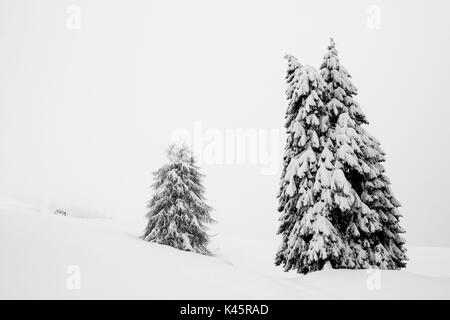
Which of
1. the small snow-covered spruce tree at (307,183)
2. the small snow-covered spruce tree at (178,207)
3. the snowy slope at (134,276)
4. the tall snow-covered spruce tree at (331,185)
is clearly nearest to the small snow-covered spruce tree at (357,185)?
the tall snow-covered spruce tree at (331,185)

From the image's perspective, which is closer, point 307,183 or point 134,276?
point 134,276

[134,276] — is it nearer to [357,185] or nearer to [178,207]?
[357,185]

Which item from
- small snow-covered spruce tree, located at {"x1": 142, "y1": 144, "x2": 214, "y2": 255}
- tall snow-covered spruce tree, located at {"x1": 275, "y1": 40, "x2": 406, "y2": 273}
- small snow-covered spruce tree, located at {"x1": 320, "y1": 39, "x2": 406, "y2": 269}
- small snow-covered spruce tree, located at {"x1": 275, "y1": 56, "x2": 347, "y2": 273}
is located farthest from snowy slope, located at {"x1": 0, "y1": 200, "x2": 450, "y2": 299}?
small snow-covered spruce tree, located at {"x1": 142, "y1": 144, "x2": 214, "y2": 255}

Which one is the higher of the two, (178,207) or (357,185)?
(357,185)

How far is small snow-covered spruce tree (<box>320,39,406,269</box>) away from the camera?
612 inches

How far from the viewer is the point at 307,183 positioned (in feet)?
51.8

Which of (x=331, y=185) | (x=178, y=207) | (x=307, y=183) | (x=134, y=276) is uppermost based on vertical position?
(x=307, y=183)

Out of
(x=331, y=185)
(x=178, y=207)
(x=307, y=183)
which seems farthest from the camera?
(x=178, y=207)

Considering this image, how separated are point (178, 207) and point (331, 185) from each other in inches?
415

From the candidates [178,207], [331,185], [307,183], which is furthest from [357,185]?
[178,207]

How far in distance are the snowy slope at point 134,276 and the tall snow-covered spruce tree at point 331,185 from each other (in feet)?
5.96
